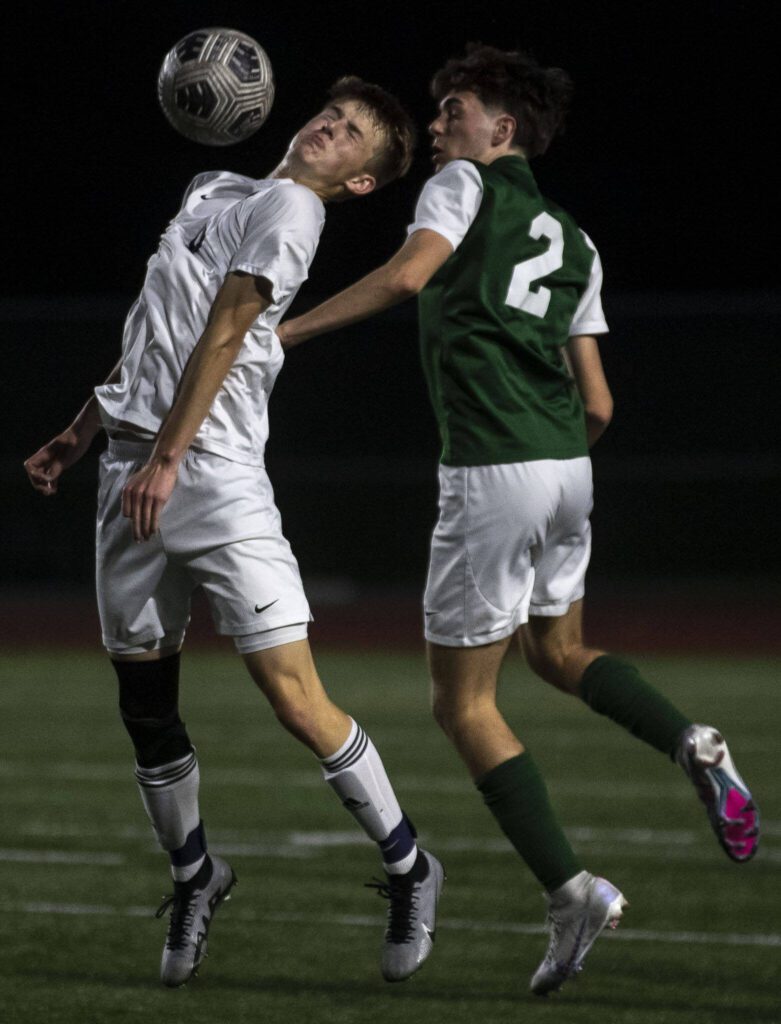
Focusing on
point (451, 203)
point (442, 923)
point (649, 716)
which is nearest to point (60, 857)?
point (442, 923)

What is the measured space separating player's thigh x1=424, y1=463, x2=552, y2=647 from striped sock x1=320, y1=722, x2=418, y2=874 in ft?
1.08

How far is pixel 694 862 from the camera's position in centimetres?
635

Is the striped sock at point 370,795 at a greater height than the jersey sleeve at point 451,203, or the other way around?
the jersey sleeve at point 451,203

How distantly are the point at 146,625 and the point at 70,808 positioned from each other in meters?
3.66

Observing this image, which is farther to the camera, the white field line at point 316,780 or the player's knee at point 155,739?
the white field line at point 316,780

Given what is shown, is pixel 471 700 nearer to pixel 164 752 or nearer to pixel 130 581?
pixel 164 752

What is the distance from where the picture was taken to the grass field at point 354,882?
14.2 ft

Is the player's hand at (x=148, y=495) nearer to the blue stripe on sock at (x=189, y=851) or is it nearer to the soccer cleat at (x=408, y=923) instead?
the blue stripe on sock at (x=189, y=851)

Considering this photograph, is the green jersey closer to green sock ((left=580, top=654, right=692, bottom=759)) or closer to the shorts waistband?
green sock ((left=580, top=654, right=692, bottom=759))

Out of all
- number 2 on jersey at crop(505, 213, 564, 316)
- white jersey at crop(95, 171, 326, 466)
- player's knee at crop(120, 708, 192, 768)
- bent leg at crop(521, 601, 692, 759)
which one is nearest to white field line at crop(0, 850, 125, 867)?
player's knee at crop(120, 708, 192, 768)

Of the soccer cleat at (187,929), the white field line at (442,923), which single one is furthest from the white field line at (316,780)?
the soccer cleat at (187,929)

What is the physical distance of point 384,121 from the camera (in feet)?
13.8

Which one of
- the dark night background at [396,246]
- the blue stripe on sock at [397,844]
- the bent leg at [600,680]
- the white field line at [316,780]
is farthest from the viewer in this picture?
the dark night background at [396,246]

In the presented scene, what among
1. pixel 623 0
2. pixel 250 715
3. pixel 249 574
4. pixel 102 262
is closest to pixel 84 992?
pixel 249 574
